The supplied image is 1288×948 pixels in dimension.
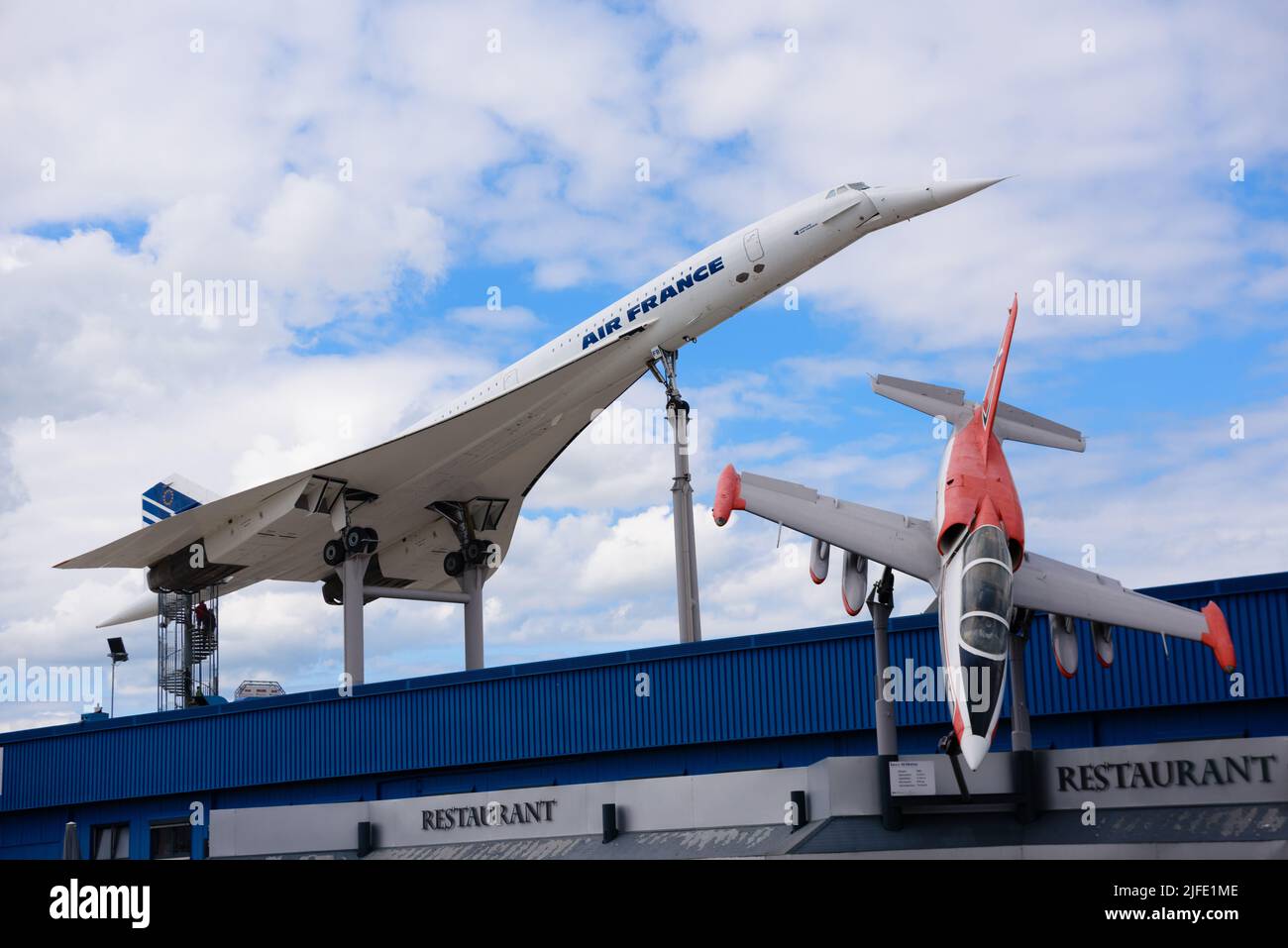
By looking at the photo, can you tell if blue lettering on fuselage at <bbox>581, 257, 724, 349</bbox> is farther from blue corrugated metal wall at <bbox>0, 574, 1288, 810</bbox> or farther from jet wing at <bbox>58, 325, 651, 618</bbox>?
blue corrugated metal wall at <bbox>0, 574, 1288, 810</bbox>

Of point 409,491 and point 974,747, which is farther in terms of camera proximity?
point 409,491

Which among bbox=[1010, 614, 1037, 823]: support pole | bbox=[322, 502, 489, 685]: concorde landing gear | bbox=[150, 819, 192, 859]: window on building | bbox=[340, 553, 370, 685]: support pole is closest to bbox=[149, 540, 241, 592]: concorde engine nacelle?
bbox=[322, 502, 489, 685]: concorde landing gear

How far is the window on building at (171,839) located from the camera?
103ft

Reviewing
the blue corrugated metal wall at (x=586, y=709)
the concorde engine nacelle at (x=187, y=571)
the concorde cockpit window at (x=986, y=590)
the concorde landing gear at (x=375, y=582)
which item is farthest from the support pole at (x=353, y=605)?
the concorde cockpit window at (x=986, y=590)

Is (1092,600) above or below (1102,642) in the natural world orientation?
above

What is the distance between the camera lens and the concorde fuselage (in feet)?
81.4

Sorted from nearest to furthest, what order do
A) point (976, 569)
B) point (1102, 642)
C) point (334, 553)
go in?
point (976, 569)
point (1102, 642)
point (334, 553)

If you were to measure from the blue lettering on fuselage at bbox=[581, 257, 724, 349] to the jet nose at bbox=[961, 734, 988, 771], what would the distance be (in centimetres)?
1504

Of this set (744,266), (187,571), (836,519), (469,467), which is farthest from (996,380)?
(187,571)

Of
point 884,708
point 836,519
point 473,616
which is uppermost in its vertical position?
point 473,616

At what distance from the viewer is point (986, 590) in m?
13.8

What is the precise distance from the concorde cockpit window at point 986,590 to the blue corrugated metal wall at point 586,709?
8.36m

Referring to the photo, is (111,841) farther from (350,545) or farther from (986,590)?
(986,590)

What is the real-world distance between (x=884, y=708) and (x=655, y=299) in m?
13.1
